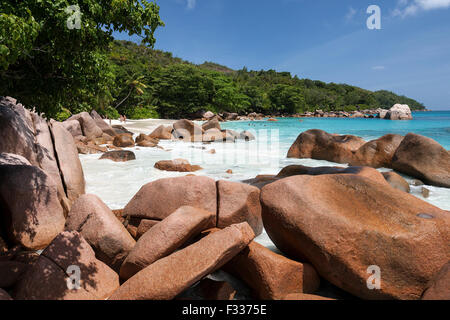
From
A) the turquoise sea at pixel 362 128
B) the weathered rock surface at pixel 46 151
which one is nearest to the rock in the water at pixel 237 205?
the weathered rock surface at pixel 46 151

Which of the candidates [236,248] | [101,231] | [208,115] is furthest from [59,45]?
[208,115]

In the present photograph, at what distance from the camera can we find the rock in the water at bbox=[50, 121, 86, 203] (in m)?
5.66

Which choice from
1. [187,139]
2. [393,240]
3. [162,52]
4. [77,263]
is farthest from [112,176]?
Result: [162,52]

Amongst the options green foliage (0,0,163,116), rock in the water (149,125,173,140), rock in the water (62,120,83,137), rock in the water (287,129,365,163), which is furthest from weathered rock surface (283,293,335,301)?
rock in the water (149,125,173,140)

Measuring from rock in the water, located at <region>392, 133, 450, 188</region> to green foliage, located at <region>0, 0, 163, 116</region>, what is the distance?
833cm

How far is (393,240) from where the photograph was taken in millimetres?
2730

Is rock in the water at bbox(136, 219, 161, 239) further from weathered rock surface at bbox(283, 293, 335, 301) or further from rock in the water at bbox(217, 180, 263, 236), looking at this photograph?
weathered rock surface at bbox(283, 293, 335, 301)

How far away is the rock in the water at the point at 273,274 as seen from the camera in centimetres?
282

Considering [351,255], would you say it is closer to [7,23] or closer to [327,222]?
[327,222]

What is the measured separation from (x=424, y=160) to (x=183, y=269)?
8.44 meters

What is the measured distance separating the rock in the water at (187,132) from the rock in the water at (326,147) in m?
8.28

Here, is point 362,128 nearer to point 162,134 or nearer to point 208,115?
point 208,115

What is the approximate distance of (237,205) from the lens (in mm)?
4137
